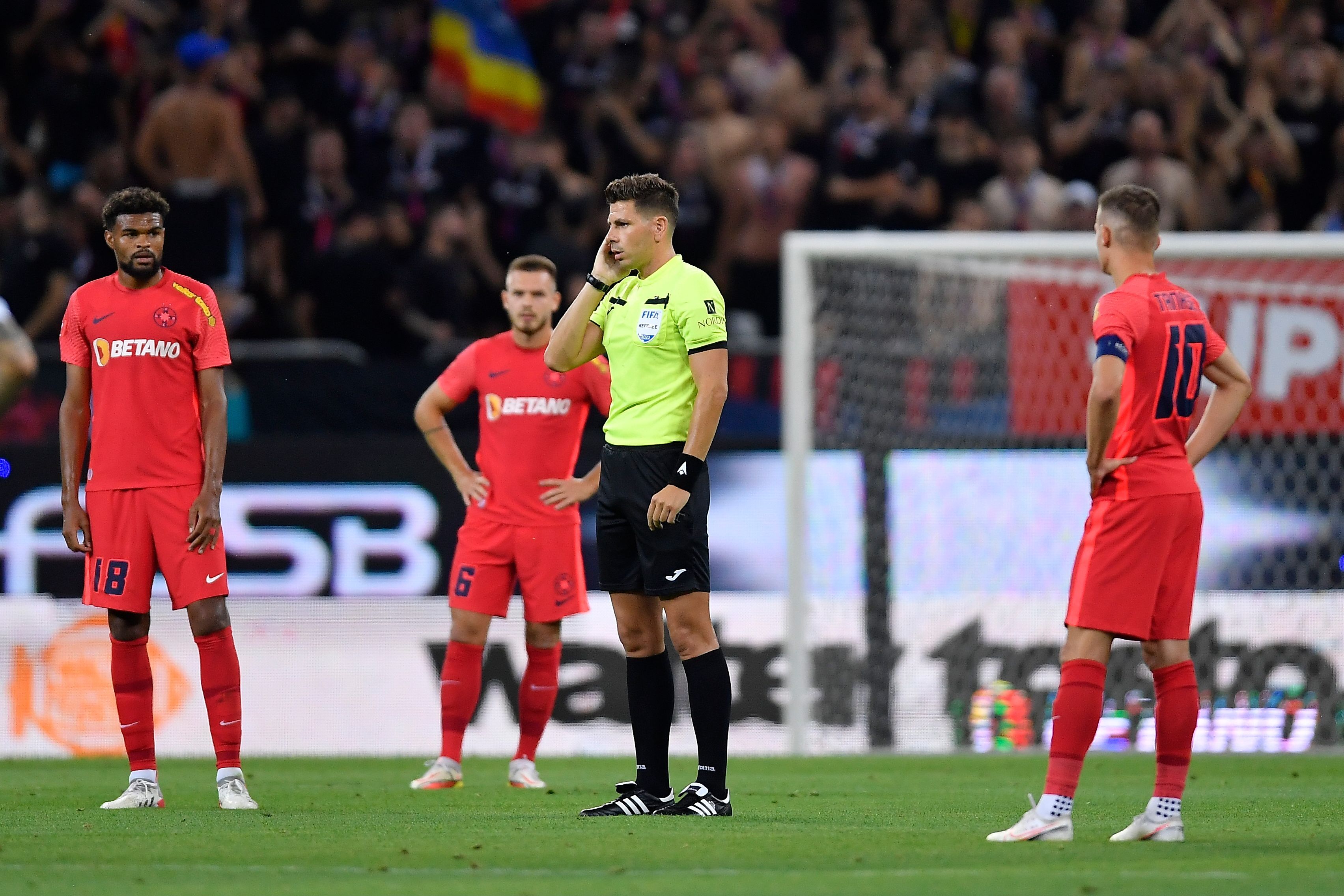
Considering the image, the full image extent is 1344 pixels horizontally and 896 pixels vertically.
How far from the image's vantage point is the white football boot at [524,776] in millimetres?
8391

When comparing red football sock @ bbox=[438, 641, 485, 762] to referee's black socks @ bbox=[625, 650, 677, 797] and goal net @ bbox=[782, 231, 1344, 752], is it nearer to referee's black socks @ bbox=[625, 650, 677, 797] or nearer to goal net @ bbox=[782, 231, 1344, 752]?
referee's black socks @ bbox=[625, 650, 677, 797]

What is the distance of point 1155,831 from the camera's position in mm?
5922

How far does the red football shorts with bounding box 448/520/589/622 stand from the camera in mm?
8516

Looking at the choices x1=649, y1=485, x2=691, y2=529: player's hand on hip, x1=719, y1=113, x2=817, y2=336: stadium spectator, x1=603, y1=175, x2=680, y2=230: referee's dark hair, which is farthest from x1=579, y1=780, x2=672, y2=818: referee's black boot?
x1=719, y1=113, x2=817, y2=336: stadium spectator

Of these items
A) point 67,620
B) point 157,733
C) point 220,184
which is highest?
point 220,184

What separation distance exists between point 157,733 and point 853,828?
18.8ft

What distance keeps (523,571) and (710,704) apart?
89.1 inches

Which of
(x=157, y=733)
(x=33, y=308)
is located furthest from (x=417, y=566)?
(x=33, y=308)

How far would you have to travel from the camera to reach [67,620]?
35.7ft

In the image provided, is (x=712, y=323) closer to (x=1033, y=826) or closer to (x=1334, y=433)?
(x=1033, y=826)

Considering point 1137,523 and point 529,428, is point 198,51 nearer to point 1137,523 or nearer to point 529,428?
point 529,428

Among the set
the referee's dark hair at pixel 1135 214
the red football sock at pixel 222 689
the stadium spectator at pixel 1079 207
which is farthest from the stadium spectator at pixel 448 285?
the referee's dark hair at pixel 1135 214

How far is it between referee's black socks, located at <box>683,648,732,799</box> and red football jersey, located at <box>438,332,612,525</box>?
88.7 inches

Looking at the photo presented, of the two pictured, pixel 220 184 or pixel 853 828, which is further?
pixel 220 184
